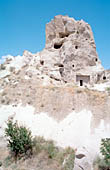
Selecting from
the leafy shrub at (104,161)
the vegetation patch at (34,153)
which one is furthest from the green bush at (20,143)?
the leafy shrub at (104,161)

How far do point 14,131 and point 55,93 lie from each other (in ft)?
19.7

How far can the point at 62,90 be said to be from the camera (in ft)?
46.1

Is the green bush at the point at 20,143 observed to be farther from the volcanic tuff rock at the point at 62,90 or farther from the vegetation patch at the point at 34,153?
the volcanic tuff rock at the point at 62,90

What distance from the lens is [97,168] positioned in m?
7.39

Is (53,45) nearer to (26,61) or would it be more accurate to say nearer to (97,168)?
(26,61)

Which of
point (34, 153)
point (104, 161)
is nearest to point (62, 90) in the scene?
point (34, 153)

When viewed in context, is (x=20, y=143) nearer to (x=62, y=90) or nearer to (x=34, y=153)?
(x=34, y=153)

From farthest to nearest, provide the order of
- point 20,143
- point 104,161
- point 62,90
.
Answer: point 62,90, point 20,143, point 104,161

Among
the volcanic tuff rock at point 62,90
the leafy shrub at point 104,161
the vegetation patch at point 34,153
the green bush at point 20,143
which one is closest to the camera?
the leafy shrub at point 104,161

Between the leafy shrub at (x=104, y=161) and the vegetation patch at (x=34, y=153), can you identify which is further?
the vegetation patch at (x=34, y=153)

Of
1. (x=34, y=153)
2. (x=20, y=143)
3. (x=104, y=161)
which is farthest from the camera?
(x=34, y=153)

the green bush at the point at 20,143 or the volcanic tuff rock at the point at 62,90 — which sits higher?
the volcanic tuff rock at the point at 62,90

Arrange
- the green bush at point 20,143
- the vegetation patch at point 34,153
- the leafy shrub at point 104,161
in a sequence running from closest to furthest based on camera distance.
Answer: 1. the leafy shrub at point 104,161
2. the vegetation patch at point 34,153
3. the green bush at point 20,143

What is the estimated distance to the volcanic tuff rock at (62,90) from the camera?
1021 centimetres
